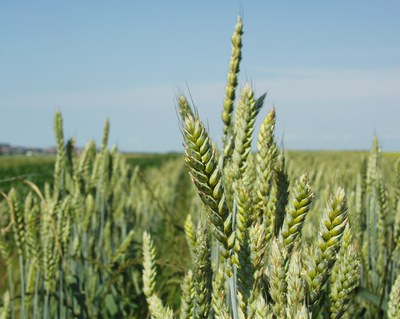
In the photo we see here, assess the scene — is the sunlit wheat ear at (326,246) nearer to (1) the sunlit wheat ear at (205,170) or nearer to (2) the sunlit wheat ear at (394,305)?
(1) the sunlit wheat ear at (205,170)

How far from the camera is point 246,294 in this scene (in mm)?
942

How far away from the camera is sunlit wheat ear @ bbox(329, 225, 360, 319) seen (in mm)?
1040

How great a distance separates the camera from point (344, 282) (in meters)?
1.06

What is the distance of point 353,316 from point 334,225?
139 centimetres

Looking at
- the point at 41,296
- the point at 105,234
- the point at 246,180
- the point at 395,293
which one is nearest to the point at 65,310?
the point at 41,296

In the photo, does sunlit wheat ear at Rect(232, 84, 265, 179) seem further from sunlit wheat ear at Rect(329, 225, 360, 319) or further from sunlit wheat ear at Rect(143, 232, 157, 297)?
sunlit wheat ear at Rect(143, 232, 157, 297)

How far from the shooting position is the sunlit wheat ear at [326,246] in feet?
3.14

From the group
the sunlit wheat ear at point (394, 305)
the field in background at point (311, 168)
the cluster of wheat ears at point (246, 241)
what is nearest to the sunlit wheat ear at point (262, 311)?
the cluster of wheat ears at point (246, 241)

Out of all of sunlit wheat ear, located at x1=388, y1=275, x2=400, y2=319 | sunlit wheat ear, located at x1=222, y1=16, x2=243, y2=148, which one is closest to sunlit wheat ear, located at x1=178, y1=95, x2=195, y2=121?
sunlit wheat ear, located at x1=222, y1=16, x2=243, y2=148

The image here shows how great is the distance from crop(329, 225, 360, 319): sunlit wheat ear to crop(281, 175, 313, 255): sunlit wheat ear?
0.10m

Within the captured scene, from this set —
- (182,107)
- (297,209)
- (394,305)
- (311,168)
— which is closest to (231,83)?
(182,107)

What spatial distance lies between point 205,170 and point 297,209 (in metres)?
0.24

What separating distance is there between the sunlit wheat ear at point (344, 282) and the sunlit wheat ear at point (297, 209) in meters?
0.10

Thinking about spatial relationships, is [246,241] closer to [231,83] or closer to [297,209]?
[297,209]
